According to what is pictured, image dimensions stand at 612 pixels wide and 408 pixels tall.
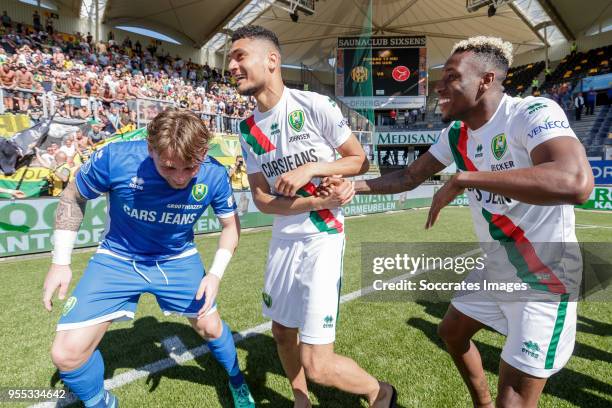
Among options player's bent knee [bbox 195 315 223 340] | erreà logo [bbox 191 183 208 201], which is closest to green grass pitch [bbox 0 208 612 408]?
player's bent knee [bbox 195 315 223 340]

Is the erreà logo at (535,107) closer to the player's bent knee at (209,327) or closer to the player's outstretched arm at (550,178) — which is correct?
the player's outstretched arm at (550,178)

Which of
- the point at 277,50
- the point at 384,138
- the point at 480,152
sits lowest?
the point at 480,152

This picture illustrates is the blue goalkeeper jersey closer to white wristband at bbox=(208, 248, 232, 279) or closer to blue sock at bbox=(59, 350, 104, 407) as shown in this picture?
white wristband at bbox=(208, 248, 232, 279)

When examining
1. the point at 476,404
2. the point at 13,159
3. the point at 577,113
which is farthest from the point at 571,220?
the point at 577,113

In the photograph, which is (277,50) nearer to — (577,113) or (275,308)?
(275,308)

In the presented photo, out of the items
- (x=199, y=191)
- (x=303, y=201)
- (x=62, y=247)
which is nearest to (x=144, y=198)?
(x=199, y=191)

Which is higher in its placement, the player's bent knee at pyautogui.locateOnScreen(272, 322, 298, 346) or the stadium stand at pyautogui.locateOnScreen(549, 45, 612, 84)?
the stadium stand at pyautogui.locateOnScreen(549, 45, 612, 84)

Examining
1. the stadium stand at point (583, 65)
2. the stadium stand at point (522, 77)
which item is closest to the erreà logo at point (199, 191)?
the stadium stand at point (583, 65)

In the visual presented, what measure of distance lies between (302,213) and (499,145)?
1293mm

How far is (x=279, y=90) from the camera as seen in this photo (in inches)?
108

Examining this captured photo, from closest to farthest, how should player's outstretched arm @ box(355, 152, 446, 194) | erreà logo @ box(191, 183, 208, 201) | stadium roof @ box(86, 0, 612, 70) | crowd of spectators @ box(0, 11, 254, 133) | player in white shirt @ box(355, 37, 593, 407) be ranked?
player in white shirt @ box(355, 37, 593, 407), player's outstretched arm @ box(355, 152, 446, 194), erreà logo @ box(191, 183, 208, 201), crowd of spectators @ box(0, 11, 254, 133), stadium roof @ box(86, 0, 612, 70)

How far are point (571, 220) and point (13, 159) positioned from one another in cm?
1313

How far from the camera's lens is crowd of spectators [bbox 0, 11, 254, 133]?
1349 centimetres

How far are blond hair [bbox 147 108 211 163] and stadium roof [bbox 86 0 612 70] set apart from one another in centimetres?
3128
